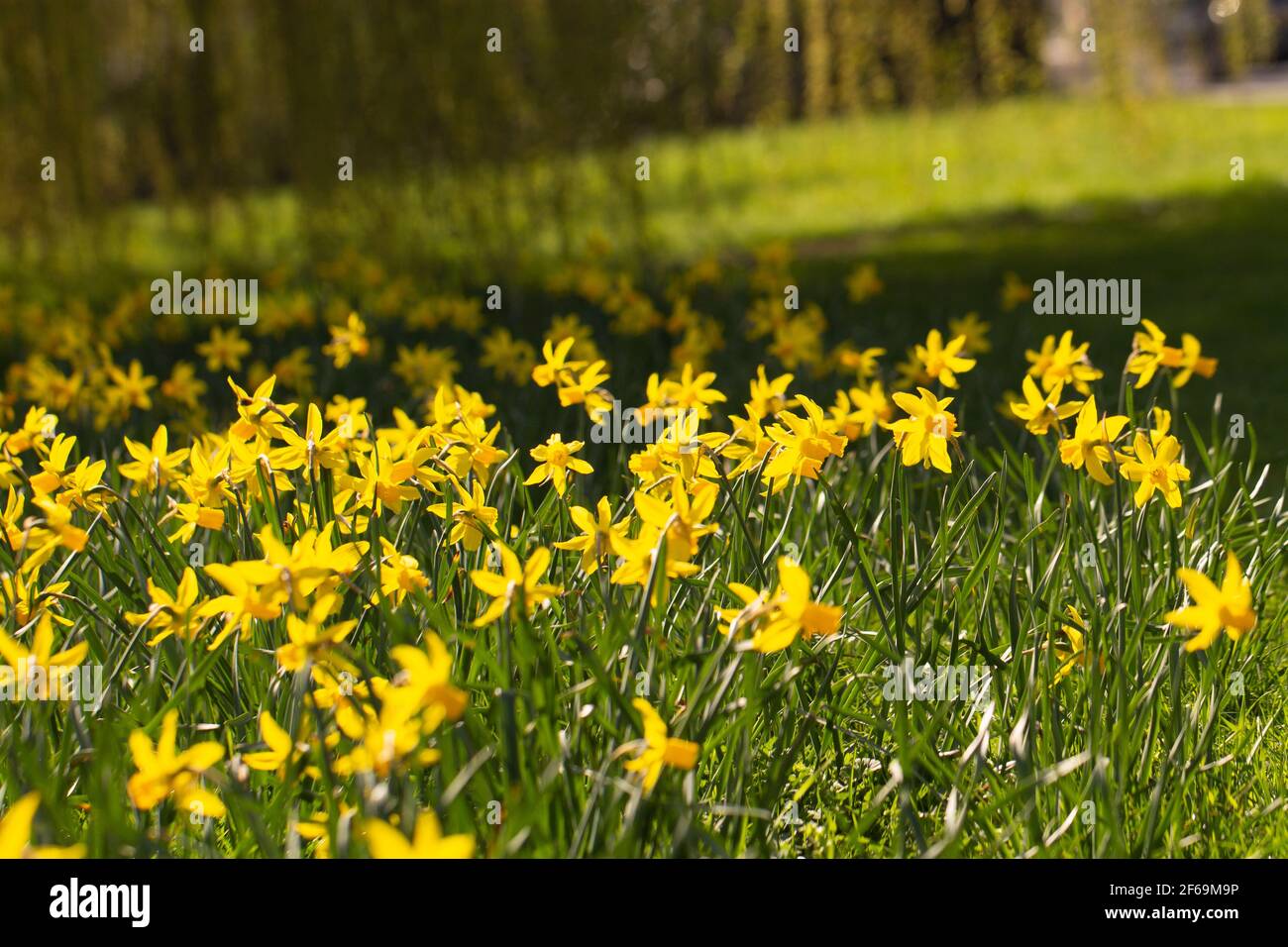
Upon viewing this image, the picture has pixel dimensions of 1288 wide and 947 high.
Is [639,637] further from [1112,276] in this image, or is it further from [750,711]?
[1112,276]

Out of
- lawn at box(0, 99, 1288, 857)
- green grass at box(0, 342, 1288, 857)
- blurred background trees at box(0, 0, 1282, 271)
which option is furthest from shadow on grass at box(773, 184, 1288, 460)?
green grass at box(0, 342, 1288, 857)

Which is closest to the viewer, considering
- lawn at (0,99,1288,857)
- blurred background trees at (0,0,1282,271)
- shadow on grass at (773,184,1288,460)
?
lawn at (0,99,1288,857)

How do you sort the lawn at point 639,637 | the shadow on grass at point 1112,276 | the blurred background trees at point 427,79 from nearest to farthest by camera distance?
the lawn at point 639,637 → the shadow on grass at point 1112,276 → the blurred background trees at point 427,79

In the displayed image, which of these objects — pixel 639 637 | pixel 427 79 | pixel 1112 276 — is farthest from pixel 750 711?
pixel 1112 276

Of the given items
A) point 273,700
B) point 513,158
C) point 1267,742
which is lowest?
point 1267,742

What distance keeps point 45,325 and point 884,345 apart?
2695 millimetres

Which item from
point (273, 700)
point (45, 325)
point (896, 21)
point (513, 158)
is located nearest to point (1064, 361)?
point (273, 700)

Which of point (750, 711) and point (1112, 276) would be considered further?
point (1112, 276)

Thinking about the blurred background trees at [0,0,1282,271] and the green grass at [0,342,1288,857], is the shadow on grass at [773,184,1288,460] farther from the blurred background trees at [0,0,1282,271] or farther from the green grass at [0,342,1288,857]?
the green grass at [0,342,1288,857]

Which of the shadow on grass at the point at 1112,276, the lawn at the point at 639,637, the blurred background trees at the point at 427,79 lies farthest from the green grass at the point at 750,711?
the blurred background trees at the point at 427,79

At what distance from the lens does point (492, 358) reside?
379 centimetres

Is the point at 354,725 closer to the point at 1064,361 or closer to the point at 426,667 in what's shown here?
the point at 426,667

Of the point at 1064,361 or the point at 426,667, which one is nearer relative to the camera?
the point at 426,667

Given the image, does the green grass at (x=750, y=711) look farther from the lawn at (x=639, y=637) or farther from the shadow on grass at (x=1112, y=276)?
the shadow on grass at (x=1112, y=276)
